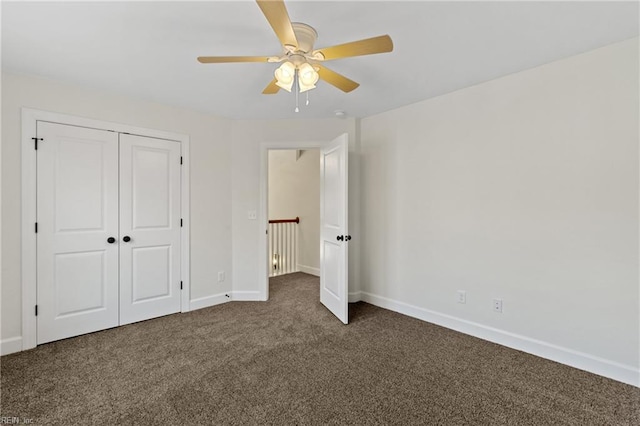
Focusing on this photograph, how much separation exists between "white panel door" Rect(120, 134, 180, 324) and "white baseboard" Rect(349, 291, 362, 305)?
2.11 metres

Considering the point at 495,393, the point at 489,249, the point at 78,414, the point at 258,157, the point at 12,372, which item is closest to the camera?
the point at 78,414

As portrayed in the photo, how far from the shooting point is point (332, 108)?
11.2 ft

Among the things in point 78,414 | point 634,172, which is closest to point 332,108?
point 634,172

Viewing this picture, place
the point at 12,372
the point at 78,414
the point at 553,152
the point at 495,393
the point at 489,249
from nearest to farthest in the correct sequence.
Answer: the point at 78,414 → the point at 495,393 → the point at 12,372 → the point at 553,152 → the point at 489,249

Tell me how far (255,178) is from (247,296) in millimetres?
1563

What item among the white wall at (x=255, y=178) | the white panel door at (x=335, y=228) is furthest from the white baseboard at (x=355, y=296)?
the white panel door at (x=335, y=228)

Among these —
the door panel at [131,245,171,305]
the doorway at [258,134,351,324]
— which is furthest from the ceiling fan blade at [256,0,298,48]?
the door panel at [131,245,171,305]

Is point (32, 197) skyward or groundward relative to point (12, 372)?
skyward

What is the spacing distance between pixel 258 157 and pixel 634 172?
11.6ft

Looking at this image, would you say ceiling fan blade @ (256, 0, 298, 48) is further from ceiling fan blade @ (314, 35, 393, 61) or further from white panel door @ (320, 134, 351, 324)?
white panel door @ (320, 134, 351, 324)

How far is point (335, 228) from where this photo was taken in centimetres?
338

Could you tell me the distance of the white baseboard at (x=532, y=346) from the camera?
2.08m

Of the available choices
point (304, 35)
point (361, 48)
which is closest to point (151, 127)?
point (304, 35)

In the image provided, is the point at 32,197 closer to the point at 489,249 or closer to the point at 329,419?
the point at 329,419
